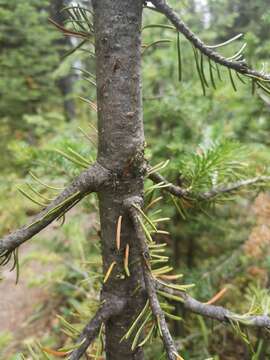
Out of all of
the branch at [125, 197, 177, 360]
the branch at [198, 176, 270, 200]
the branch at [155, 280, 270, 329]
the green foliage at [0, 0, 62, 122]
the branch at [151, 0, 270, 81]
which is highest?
the green foliage at [0, 0, 62, 122]

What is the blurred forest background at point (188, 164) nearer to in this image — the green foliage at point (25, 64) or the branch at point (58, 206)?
the branch at point (58, 206)

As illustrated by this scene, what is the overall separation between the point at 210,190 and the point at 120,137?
311 mm

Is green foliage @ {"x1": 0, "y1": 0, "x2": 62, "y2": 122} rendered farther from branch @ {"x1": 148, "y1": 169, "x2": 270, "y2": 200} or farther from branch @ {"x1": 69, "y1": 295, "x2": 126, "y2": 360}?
branch @ {"x1": 69, "y1": 295, "x2": 126, "y2": 360}

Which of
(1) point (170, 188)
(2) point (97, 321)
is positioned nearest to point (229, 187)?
(1) point (170, 188)

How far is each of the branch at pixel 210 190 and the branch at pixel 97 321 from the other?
238 millimetres

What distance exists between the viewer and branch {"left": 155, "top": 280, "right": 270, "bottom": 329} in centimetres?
Answer: 62

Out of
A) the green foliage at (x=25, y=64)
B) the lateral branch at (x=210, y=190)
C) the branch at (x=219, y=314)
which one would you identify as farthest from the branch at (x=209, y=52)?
the green foliage at (x=25, y=64)

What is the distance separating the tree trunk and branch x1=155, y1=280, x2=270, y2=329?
7 centimetres

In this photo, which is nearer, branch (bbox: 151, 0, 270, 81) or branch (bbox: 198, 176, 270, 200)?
branch (bbox: 151, 0, 270, 81)

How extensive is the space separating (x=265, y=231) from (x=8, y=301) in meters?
2.98

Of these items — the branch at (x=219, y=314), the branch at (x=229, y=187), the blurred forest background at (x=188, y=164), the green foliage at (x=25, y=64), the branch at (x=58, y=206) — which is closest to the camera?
the branch at (x=58, y=206)

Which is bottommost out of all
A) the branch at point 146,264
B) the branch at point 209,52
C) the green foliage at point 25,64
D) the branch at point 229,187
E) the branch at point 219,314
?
the branch at point 219,314

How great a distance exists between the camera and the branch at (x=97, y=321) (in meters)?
0.55

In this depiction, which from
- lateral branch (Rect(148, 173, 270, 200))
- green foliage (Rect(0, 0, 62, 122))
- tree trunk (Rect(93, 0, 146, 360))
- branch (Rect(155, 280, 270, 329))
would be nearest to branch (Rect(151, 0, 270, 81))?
tree trunk (Rect(93, 0, 146, 360))
